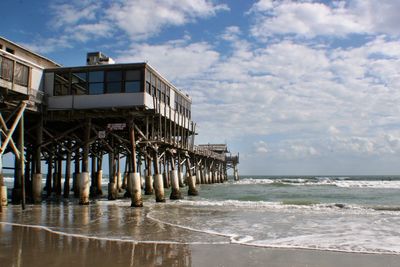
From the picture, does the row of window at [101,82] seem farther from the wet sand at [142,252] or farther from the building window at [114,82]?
the wet sand at [142,252]

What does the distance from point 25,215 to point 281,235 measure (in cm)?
1018

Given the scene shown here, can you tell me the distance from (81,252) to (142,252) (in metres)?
1.33

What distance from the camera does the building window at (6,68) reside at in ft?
62.1

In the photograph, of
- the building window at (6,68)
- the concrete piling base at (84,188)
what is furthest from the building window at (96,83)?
the concrete piling base at (84,188)

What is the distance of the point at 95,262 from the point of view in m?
7.57

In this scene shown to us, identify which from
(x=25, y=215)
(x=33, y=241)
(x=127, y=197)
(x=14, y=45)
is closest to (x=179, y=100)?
(x=127, y=197)

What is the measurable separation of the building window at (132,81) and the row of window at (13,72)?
547cm

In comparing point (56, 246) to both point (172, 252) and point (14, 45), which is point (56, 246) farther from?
point (14, 45)

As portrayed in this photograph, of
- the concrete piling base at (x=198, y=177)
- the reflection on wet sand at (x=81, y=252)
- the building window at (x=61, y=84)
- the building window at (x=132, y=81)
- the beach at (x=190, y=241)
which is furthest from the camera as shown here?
the concrete piling base at (x=198, y=177)

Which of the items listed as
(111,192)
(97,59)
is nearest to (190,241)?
(111,192)

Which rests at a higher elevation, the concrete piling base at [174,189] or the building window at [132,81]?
the building window at [132,81]

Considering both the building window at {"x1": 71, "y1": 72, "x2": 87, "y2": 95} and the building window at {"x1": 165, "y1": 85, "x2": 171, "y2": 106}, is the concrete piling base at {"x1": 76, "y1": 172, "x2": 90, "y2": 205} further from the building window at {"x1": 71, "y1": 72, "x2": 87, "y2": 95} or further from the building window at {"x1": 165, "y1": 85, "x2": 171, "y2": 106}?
the building window at {"x1": 165, "y1": 85, "x2": 171, "y2": 106}

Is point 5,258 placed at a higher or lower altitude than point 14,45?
lower

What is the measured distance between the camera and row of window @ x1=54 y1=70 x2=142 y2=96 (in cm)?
2239
